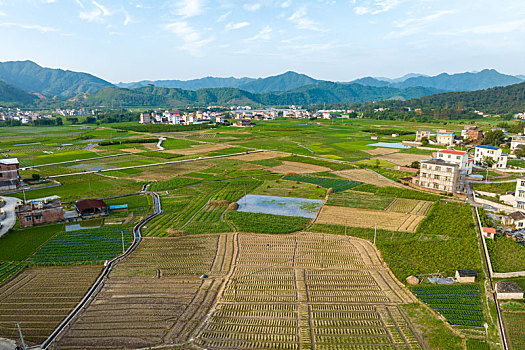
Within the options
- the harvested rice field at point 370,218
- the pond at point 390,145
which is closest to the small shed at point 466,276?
the harvested rice field at point 370,218

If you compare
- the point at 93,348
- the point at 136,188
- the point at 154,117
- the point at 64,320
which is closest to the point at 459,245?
the point at 93,348

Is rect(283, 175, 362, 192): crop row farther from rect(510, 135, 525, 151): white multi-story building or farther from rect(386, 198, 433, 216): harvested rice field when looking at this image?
rect(510, 135, 525, 151): white multi-story building

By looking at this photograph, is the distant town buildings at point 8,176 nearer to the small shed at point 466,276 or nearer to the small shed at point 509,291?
the small shed at point 466,276

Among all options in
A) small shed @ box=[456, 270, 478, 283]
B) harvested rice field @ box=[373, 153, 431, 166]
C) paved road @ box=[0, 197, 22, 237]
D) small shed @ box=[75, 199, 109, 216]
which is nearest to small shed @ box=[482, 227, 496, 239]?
small shed @ box=[456, 270, 478, 283]

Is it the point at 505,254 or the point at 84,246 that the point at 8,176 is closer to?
the point at 84,246

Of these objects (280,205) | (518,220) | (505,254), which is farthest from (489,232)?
(280,205)

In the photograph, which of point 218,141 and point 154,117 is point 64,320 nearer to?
point 218,141
